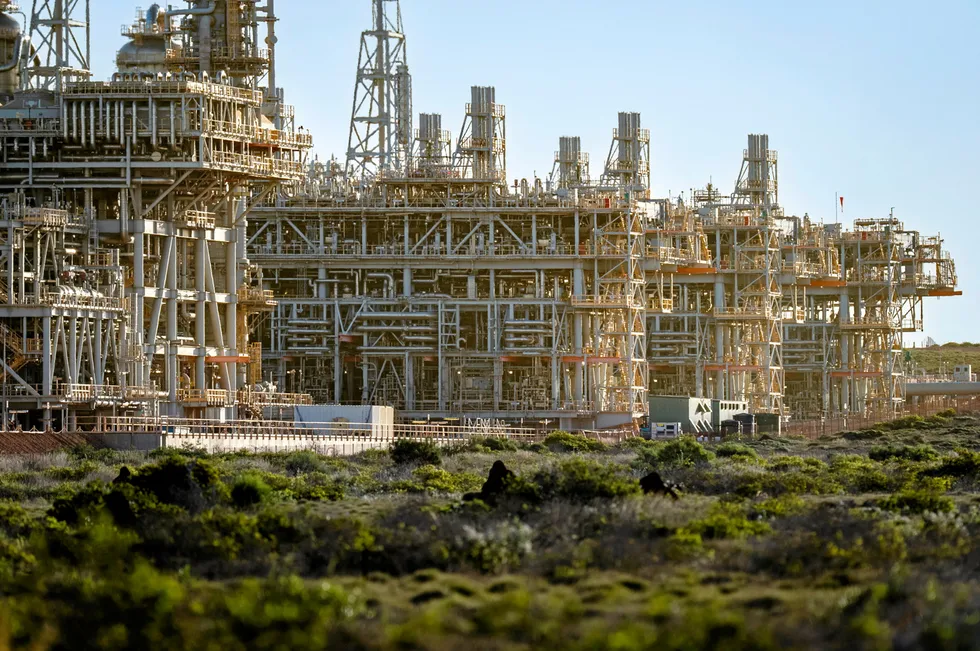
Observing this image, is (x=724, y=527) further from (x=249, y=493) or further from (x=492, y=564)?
(x=249, y=493)

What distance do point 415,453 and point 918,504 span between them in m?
32.6

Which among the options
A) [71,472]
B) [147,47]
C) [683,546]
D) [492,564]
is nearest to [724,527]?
[683,546]

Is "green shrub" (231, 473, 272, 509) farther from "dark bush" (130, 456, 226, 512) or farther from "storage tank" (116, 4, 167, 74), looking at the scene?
"storage tank" (116, 4, 167, 74)

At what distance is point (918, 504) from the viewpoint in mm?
47000

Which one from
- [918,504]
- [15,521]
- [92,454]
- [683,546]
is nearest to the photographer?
[683,546]

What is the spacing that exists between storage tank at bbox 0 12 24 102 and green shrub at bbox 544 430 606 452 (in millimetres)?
28971

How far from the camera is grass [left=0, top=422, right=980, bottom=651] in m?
28.2

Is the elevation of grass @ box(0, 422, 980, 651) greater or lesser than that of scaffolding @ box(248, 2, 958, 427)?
lesser

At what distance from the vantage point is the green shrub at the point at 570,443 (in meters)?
→ 91.6

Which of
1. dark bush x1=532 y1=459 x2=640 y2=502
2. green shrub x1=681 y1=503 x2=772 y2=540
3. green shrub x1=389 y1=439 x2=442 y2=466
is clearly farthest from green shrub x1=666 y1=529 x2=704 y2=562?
green shrub x1=389 y1=439 x2=442 y2=466

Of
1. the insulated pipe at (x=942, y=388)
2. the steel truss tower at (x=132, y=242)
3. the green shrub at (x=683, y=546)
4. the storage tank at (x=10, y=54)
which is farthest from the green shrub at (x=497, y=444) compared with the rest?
the insulated pipe at (x=942, y=388)

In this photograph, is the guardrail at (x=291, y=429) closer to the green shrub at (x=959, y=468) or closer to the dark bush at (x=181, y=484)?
the dark bush at (x=181, y=484)

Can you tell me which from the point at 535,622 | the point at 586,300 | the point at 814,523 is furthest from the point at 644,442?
the point at 535,622

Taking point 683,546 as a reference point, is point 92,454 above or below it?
above
